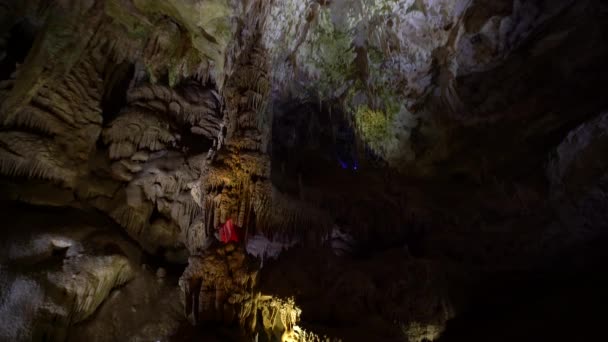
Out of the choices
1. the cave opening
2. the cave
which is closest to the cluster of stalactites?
the cave

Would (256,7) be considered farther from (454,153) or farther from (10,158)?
(454,153)

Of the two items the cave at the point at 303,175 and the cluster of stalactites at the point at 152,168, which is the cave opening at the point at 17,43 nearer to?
the cave at the point at 303,175

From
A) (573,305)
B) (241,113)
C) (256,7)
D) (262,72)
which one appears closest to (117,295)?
(241,113)

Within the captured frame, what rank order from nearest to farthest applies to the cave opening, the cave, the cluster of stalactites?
the cave
the cave opening
the cluster of stalactites

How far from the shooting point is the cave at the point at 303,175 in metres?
5.55

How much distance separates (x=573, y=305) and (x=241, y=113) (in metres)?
7.59

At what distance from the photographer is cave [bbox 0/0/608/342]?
5555mm

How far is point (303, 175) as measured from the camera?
10750 mm

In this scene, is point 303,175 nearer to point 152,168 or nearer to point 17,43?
point 152,168

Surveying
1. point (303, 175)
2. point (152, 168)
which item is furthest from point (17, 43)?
point (303, 175)

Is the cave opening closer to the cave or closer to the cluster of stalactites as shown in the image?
the cave

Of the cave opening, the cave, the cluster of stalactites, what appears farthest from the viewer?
the cluster of stalactites

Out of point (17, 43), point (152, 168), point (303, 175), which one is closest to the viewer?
point (17, 43)

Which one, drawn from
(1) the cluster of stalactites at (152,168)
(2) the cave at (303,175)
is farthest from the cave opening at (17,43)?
(1) the cluster of stalactites at (152,168)
